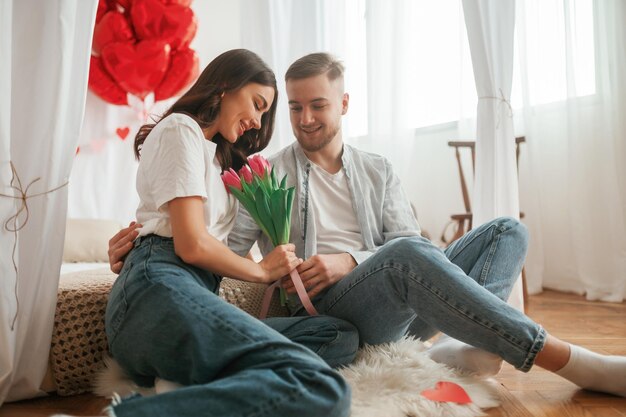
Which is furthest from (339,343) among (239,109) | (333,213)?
(239,109)

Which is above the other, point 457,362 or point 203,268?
point 203,268

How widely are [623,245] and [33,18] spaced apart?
2.60 metres

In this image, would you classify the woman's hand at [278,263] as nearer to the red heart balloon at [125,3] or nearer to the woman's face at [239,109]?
the woman's face at [239,109]

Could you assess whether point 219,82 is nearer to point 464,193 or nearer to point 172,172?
point 172,172

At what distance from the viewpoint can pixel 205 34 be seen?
3723 millimetres

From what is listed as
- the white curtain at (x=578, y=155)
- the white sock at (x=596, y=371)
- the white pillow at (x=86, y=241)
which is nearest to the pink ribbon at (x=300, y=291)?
the white sock at (x=596, y=371)

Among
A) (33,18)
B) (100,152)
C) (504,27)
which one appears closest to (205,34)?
(100,152)

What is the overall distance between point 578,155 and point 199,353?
98.0 inches

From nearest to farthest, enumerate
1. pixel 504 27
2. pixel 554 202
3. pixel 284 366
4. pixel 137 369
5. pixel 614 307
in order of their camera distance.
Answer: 1. pixel 284 366
2. pixel 137 369
3. pixel 504 27
4. pixel 614 307
5. pixel 554 202

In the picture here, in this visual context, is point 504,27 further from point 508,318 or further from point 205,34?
point 205,34

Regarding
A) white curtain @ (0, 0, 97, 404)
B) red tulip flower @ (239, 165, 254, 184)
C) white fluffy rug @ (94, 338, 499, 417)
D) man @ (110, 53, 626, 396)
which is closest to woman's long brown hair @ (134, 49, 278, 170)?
red tulip flower @ (239, 165, 254, 184)

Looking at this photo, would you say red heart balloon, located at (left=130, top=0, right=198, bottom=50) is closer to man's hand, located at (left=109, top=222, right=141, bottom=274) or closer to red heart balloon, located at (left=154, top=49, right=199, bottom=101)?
red heart balloon, located at (left=154, top=49, right=199, bottom=101)

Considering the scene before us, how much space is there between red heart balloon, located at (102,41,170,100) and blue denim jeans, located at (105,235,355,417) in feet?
7.49

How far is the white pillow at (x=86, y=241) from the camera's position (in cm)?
294
